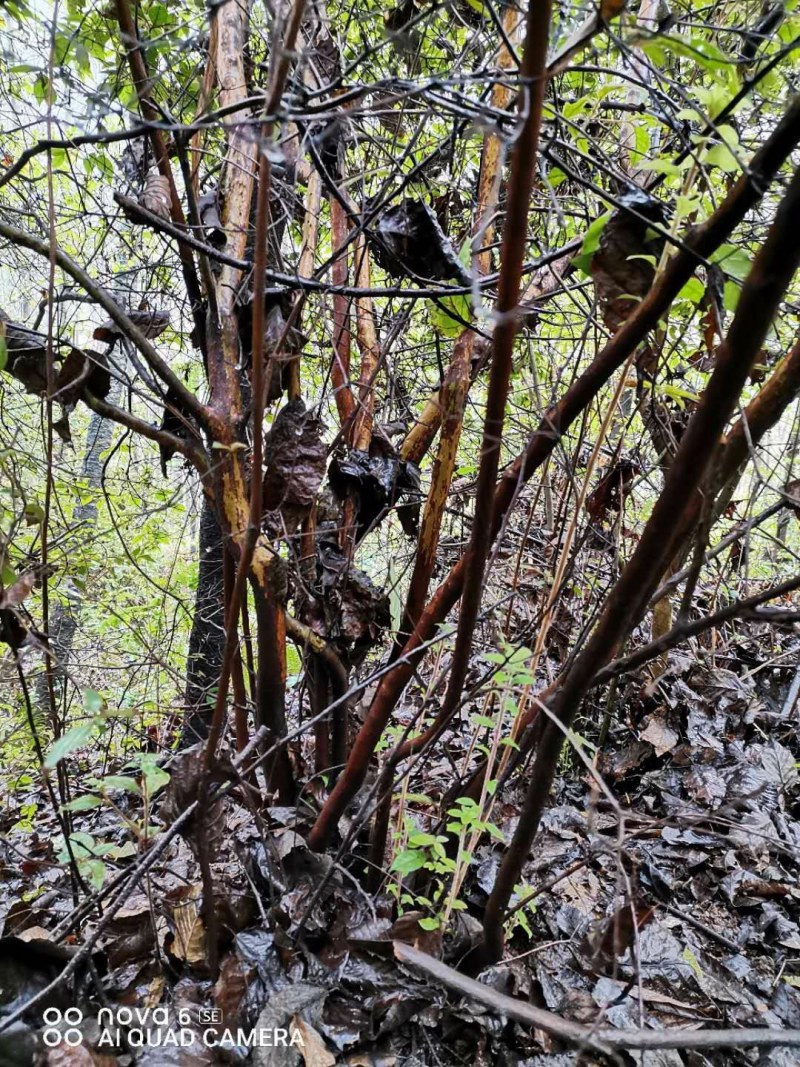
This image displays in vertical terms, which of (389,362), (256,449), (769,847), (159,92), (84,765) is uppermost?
(159,92)

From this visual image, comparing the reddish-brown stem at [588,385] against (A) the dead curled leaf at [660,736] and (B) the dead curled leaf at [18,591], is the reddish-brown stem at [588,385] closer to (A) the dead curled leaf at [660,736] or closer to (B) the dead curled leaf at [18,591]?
(B) the dead curled leaf at [18,591]

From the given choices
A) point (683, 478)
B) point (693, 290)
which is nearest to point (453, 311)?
point (693, 290)

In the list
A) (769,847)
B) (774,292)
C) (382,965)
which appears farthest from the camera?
(769,847)

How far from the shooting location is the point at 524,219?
872 mm

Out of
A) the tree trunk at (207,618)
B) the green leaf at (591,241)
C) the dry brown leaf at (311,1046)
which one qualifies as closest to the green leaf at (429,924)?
the dry brown leaf at (311,1046)

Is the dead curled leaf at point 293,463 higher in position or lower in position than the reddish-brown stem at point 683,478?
higher

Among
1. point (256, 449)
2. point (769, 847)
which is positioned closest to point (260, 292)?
point (256, 449)

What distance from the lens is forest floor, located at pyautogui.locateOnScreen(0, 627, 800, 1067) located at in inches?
54.2

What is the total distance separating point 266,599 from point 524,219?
1.25 m

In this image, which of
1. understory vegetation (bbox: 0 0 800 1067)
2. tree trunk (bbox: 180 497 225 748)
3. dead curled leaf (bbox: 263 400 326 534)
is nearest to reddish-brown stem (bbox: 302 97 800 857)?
understory vegetation (bbox: 0 0 800 1067)

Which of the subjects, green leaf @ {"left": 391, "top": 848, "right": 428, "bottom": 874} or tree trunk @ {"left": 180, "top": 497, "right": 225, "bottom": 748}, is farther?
tree trunk @ {"left": 180, "top": 497, "right": 225, "bottom": 748}

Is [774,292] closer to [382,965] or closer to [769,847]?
[382,965]

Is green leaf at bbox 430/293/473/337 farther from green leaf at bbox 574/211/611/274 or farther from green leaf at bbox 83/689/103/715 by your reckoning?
green leaf at bbox 83/689/103/715

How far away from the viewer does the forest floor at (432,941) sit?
1.38m
